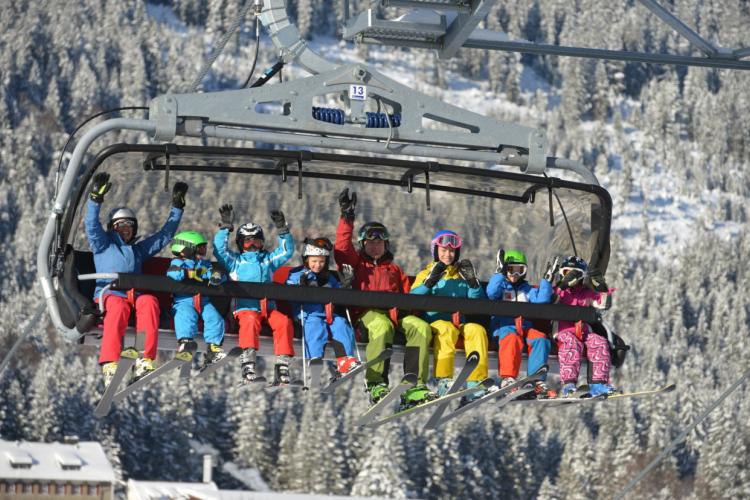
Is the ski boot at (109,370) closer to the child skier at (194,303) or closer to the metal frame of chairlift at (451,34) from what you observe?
the child skier at (194,303)

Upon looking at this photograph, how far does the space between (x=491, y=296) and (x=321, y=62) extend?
103 inches

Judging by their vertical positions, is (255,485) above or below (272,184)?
below

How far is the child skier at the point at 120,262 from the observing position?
15.2 metres

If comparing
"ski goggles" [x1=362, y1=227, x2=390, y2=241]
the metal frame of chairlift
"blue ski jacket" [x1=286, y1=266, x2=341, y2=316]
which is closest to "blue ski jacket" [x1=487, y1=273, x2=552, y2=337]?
"ski goggles" [x1=362, y1=227, x2=390, y2=241]

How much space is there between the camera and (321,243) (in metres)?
16.0

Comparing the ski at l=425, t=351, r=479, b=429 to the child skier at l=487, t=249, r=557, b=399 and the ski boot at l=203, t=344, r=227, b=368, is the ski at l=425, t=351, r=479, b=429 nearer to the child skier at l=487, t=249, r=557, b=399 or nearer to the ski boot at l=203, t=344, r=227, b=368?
the child skier at l=487, t=249, r=557, b=399

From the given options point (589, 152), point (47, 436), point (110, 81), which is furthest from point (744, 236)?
point (47, 436)

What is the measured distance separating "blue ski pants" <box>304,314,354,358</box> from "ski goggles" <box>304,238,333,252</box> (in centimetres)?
61

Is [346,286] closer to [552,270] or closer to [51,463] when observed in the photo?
[552,270]

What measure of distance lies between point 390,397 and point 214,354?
1355 millimetres

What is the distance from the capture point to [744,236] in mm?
173250

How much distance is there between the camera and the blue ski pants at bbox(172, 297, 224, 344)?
15422 mm

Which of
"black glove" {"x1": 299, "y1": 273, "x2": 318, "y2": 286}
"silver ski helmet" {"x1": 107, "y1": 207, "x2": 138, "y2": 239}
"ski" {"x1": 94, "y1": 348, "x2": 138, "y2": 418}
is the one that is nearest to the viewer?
"ski" {"x1": 94, "y1": 348, "x2": 138, "y2": 418}

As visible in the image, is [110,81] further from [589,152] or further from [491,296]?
[491,296]
